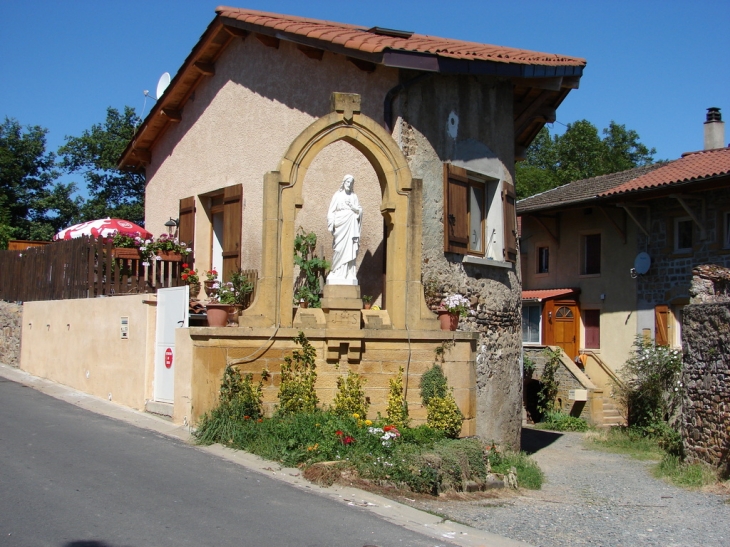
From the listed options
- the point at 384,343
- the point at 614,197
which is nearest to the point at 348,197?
the point at 384,343

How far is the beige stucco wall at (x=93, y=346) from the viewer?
1195 cm

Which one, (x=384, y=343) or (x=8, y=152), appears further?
(x=8, y=152)

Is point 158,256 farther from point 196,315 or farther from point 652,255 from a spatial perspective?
point 652,255

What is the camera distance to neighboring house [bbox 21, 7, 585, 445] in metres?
10.3

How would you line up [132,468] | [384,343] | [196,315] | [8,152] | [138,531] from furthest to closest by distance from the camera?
[8,152] → [196,315] → [384,343] → [132,468] → [138,531]

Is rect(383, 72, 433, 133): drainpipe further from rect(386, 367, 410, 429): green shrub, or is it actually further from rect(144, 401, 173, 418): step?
rect(144, 401, 173, 418): step

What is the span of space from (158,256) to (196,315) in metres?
2.88

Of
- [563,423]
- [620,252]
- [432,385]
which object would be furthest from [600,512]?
[620,252]

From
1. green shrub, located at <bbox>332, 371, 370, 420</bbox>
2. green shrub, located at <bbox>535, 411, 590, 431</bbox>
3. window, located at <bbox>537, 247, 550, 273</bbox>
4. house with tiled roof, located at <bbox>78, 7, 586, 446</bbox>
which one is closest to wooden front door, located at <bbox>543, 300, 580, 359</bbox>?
window, located at <bbox>537, 247, 550, 273</bbox>

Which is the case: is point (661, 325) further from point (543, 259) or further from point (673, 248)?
point (543, 259)

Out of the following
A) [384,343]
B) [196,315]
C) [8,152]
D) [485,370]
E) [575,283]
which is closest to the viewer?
[384,343]

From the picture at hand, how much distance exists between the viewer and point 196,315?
38.4 feet

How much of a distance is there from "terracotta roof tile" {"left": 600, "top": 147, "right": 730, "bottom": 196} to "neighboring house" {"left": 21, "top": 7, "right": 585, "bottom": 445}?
5904 millimetres

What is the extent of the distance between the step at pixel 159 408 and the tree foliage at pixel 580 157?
103 ft
